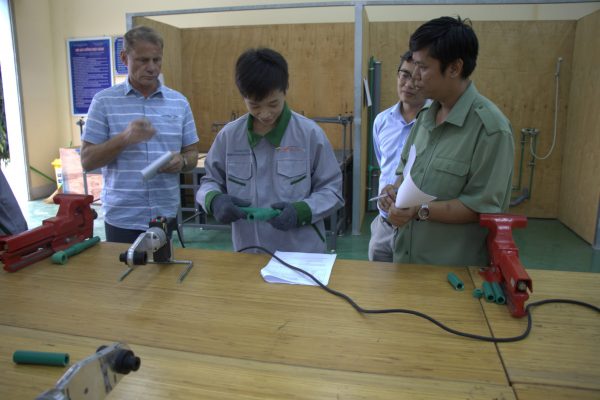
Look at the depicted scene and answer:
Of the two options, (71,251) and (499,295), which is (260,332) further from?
(71,251)

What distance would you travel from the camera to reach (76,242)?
1517 millimetres

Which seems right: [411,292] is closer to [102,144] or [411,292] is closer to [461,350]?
[461,350]

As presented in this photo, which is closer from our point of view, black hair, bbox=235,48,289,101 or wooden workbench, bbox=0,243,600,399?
wooden workbench, bbox=0,243,600,399

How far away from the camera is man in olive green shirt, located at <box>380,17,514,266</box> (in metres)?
1.27

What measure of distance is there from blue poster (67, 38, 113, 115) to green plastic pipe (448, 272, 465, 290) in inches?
214

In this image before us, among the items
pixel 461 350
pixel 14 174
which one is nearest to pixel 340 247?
pixel 461 350

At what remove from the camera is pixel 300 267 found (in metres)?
1.33

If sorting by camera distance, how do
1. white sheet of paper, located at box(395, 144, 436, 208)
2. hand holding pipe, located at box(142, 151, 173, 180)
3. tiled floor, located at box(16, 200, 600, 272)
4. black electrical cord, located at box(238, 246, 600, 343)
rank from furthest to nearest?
tiled floor, located at box(16, 200, 600, 272)
hand holding pipe, located at box(142, 151, 173, 180)
white sheet of paper, located at box(395, 144, 436, 208)
black electrical cord, located at box(238, 246, 600, 343)

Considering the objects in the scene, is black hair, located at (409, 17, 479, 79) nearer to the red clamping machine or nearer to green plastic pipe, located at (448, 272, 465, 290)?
green plastic pipe, located at (448, 272, 465, 290)

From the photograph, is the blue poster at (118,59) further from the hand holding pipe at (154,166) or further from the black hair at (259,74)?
the black hair at (259,74)

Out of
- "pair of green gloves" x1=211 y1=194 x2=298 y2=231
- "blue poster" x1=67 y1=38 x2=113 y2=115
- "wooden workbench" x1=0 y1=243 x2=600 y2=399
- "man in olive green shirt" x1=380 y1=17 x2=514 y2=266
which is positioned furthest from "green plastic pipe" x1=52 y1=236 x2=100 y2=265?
"blue poster" x1=67 y1=38 x2=113 y2=115

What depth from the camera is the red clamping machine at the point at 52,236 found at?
131 cm

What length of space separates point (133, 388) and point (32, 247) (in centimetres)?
79

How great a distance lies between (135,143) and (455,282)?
125 centimetres
